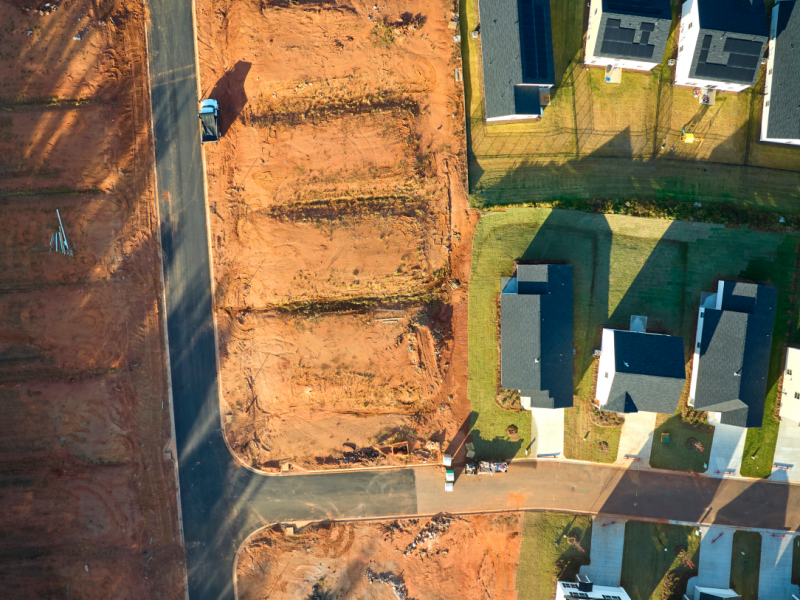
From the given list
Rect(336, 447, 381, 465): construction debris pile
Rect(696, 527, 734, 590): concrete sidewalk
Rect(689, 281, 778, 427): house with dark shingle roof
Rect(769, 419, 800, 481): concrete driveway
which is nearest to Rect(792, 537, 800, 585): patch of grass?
Rect(696, 527, 734, 590): concrete sidewalk

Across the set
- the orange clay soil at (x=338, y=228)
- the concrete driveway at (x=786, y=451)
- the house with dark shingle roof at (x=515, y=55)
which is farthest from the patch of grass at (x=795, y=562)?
the house with dark shingle roof at (x=515, y=55)

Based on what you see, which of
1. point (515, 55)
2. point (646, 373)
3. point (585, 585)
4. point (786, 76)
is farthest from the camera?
point (585, 585)

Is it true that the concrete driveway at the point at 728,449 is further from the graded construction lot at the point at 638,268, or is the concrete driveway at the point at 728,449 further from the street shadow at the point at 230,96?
the street shadow at the point at 230,96

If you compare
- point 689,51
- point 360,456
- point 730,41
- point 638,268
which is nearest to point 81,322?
point 360,456

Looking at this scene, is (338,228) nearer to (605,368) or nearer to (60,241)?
(60,241)

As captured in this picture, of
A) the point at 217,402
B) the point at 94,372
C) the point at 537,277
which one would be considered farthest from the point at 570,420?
the point at 94,372

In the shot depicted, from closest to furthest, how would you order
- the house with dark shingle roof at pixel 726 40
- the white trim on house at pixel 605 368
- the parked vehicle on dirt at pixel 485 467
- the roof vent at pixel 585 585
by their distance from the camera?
the house with dark shingle roof at pixel 726 40 < the white trim on house at pixel 605 368 < the roof vent at pixel 585 585 < the parked vehicle on dirt at pixel 485 467

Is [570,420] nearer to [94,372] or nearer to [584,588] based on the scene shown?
[584,588]
